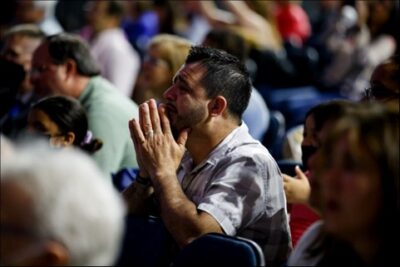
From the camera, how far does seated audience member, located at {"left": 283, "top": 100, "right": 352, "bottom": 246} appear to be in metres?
2.83

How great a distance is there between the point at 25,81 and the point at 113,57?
1.88 m

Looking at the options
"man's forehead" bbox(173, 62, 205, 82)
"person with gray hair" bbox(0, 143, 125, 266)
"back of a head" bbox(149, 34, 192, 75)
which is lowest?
"back of a head" bbox(149, 34, 192, 75)

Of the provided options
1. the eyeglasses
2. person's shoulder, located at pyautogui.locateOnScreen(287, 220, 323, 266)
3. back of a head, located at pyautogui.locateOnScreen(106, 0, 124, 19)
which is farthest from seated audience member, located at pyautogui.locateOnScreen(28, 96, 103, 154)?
back of a head, located at pyautogui.locateOnScreen(106, 0, 124, 19)

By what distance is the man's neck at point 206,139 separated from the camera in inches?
151

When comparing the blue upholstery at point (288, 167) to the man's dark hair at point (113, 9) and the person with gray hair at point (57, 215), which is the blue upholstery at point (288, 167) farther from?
the man's dark hair at point (113, 9)

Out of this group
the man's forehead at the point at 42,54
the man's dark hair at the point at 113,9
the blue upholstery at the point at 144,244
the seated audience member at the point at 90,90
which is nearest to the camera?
the blue upholstery at the point at 144,244

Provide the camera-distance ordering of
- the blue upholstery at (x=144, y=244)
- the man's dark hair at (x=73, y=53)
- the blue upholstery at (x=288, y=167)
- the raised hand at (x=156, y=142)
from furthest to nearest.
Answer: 1. the man's dark hair at (x=73, y=53)
2. the blue upholstery at (x=288, y=167)
3. the raised hand at (x=156, y=142)
4. the blue upholstery at (x=144, y=244)

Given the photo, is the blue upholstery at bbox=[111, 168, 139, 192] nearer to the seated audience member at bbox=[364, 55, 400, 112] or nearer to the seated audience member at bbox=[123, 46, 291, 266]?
the seated audience member at bbox=[123, 46, 291, 266]

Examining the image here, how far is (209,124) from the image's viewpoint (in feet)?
12.7

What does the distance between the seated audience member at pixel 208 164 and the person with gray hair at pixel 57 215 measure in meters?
1.17

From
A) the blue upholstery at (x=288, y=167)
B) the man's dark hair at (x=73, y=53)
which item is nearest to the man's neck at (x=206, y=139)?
the blue upholstery at (x=288, y=167)

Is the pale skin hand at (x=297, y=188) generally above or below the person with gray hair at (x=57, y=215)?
below

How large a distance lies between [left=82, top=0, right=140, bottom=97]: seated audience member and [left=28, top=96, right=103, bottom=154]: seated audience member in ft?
9.30

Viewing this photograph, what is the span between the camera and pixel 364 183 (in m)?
2.54
